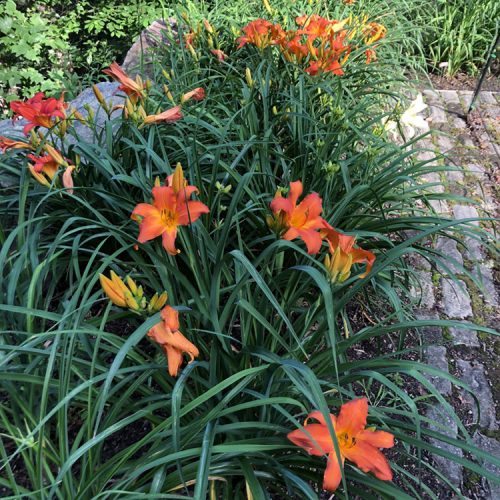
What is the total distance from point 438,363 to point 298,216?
1006 mm

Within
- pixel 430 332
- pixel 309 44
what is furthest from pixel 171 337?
pixel 309 44

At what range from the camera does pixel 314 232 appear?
1137 millimetres

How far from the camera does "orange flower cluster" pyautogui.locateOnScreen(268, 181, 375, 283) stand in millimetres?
1083

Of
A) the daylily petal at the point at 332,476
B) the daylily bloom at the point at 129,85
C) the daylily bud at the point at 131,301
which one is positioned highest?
the daylily bloom at the point at 129,85

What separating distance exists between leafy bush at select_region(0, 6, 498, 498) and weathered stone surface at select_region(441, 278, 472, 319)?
1.06 feet

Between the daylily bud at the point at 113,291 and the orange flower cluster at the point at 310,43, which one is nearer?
the daylily bud at the point at 113,291

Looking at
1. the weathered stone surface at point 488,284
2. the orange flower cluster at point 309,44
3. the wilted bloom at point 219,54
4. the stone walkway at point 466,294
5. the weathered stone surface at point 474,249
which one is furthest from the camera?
the weathered stone surface at point 474,249

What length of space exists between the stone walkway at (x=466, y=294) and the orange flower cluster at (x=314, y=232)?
0.36m

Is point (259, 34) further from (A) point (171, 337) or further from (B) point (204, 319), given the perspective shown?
(A) point (171, 337)

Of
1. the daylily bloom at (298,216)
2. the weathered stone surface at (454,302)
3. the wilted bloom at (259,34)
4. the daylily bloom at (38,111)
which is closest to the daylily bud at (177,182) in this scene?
the daylily bloom at (298,216)

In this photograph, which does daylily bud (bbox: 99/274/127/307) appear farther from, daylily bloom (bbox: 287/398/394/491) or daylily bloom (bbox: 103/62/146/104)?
daylily bloom (bbox: 103/62/146/104)

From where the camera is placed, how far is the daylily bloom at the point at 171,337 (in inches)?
38.3

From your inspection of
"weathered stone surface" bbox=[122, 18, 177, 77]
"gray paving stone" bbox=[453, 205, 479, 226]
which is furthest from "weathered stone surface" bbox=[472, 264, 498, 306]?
"weathered stone surface" bbox=[122, 18, 177, 77]

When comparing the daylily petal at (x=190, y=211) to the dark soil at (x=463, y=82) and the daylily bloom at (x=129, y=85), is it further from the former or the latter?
the dark soil at (x=463, y=82)
